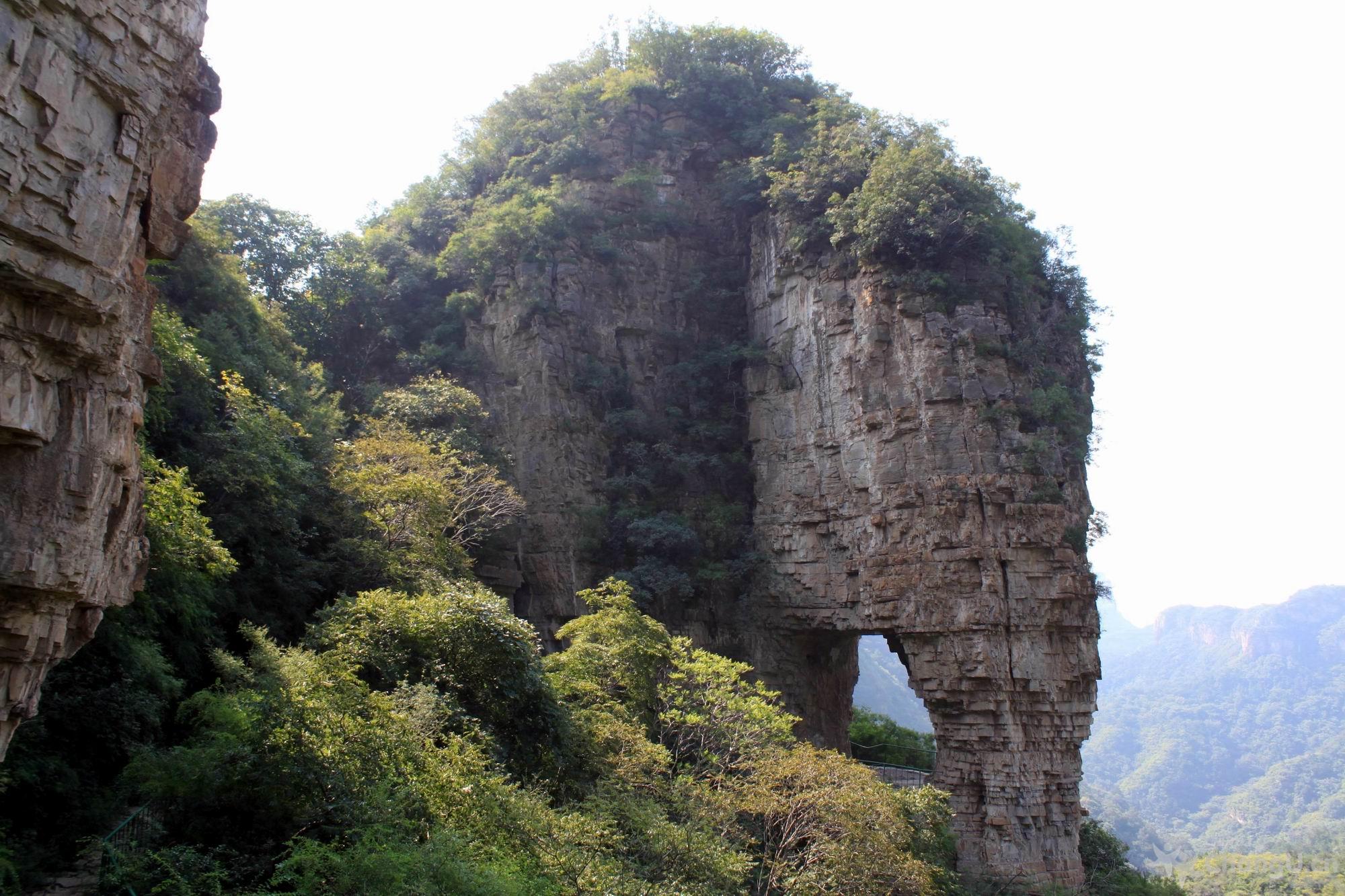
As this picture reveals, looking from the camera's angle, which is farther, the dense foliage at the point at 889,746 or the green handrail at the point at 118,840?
the dense foliage at the point at 889,746

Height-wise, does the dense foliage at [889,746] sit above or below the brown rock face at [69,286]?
below

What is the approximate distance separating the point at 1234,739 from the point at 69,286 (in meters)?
108

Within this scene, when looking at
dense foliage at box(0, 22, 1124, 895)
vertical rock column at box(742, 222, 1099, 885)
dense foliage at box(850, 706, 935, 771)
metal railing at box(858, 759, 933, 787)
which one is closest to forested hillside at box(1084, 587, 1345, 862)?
Answer: dense foliage at box(850, 706, 935, 771)

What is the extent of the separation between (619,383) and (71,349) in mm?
22139

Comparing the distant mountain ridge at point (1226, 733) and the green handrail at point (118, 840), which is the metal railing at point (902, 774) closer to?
the green handrail at point (118, 840)

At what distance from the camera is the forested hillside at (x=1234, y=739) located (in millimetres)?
74312

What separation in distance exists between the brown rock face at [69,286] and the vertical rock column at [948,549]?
18.4m

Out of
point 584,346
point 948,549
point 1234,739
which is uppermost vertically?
point 584,346

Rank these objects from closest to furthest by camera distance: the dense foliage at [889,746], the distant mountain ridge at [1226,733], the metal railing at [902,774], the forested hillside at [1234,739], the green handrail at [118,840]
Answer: the green handrail at [118,840]
the metal railing at [902,774]
the dense foliage at [889,746]
the forested hillside at [1234,739]
the distant mountain ridge at [1226,733]

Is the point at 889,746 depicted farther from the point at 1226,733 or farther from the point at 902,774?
the point at 1226,733

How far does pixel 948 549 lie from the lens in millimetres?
22469

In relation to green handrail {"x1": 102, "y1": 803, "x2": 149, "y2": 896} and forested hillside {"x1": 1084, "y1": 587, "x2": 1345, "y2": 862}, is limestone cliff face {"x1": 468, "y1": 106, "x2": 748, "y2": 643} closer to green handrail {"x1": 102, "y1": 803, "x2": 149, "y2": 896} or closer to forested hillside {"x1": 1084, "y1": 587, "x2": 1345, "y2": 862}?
green handrail {"x1": 102, "y1": 803, "x2": 149, "y2": 896}

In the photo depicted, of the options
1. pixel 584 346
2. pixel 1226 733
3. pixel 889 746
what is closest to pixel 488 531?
pixel 584 346

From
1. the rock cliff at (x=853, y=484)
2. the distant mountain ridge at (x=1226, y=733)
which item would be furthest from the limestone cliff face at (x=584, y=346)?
the distant mountain ridge at (x=1226, y=733)
